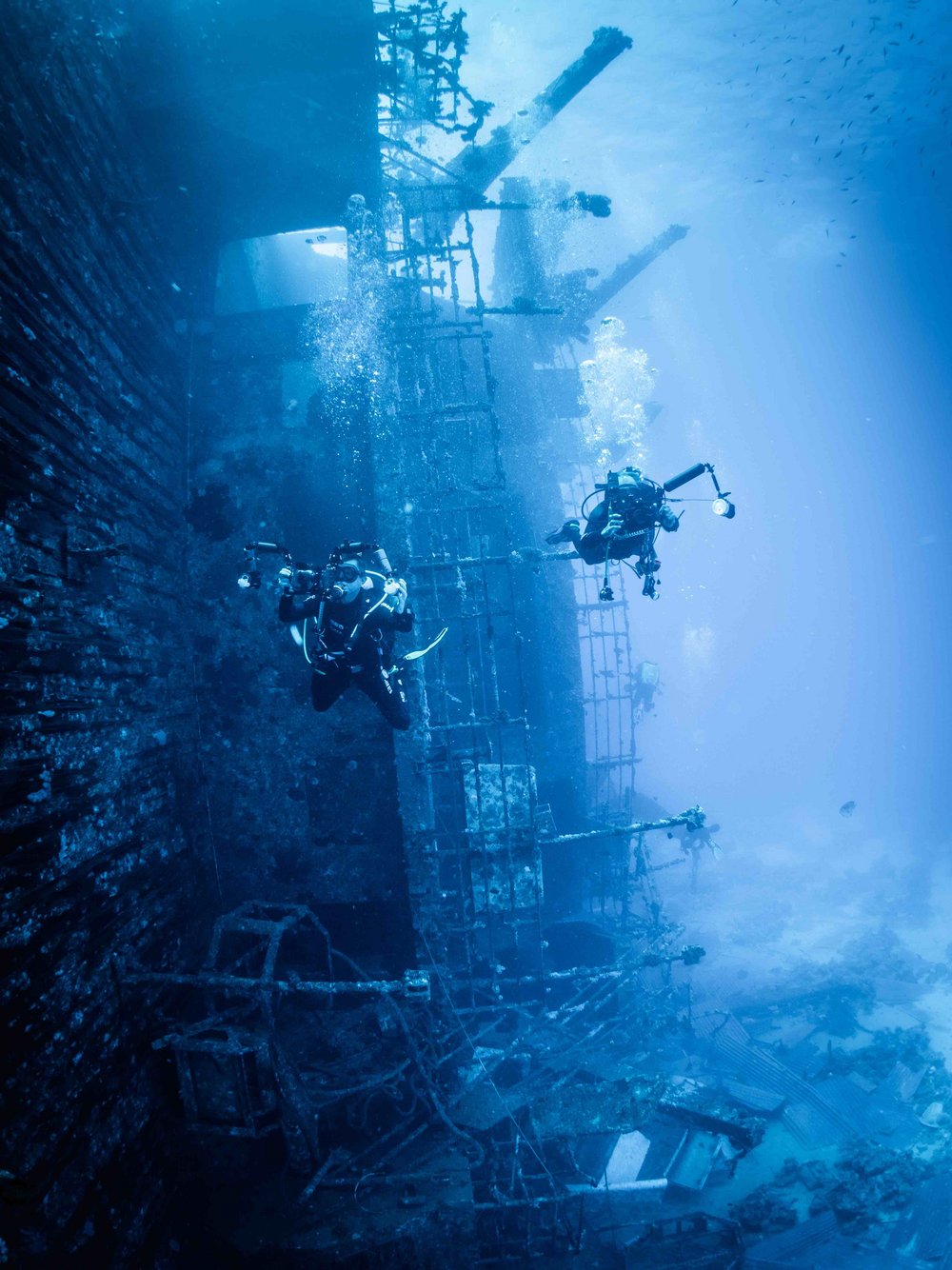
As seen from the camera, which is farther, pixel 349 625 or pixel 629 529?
pixel 629 529

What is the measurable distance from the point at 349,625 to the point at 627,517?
322cm

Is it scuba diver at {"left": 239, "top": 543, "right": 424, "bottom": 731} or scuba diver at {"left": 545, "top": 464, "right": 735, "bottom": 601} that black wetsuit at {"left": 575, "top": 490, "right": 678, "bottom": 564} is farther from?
scuba diver at {"left": 239, "top": 543, "right": 424, "bottom": 731}

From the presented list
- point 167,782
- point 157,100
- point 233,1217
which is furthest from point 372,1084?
point 157,100

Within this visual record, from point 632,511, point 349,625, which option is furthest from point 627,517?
point 349,625

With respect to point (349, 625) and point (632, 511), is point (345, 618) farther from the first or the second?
point (632, 511)

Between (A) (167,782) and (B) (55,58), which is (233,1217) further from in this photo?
(B) (55,58)

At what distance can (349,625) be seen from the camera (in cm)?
604

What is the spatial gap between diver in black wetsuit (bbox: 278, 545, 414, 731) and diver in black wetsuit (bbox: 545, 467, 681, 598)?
234cm

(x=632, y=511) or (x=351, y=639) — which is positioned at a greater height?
A: (x=632, y=511)

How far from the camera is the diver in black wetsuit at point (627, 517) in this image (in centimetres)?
626

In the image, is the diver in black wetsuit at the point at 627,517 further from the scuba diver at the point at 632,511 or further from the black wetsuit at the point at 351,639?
the black wetsuit at the point at 351,639

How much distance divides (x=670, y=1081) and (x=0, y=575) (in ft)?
36.6

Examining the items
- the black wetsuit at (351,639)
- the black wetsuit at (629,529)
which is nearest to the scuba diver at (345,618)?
the black wetsuit at (351,639)

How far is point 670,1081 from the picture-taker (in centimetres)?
918
